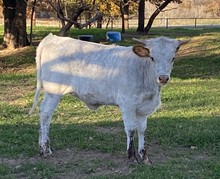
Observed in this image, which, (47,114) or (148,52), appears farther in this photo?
(47,114)

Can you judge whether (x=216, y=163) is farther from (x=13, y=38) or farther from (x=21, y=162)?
(x=13, y=38)

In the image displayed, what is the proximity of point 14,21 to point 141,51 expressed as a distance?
14.6m

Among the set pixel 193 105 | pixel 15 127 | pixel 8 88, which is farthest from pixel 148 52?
pixel 8 88

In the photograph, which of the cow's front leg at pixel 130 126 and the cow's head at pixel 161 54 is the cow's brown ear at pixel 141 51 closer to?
the cow's head at pixel 161 54

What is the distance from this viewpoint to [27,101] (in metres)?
11.6

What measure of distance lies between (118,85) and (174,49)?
0.92m

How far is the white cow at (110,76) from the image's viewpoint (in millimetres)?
6512

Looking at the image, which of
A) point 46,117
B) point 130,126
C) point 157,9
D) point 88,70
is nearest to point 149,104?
point 130,126

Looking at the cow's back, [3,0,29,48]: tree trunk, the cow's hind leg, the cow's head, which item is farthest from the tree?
the cow's head

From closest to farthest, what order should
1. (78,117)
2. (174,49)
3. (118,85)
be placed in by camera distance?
(174,49) → (118,85) → (78,117)

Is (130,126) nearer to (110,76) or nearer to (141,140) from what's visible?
(141,140)

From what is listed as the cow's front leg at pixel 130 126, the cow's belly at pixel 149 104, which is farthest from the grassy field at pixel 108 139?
the cow's belly at pixel 149 104

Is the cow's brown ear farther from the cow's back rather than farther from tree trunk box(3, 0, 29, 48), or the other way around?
tree trunk box(3, 0, 29, 48)

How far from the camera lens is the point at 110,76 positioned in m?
6.84
